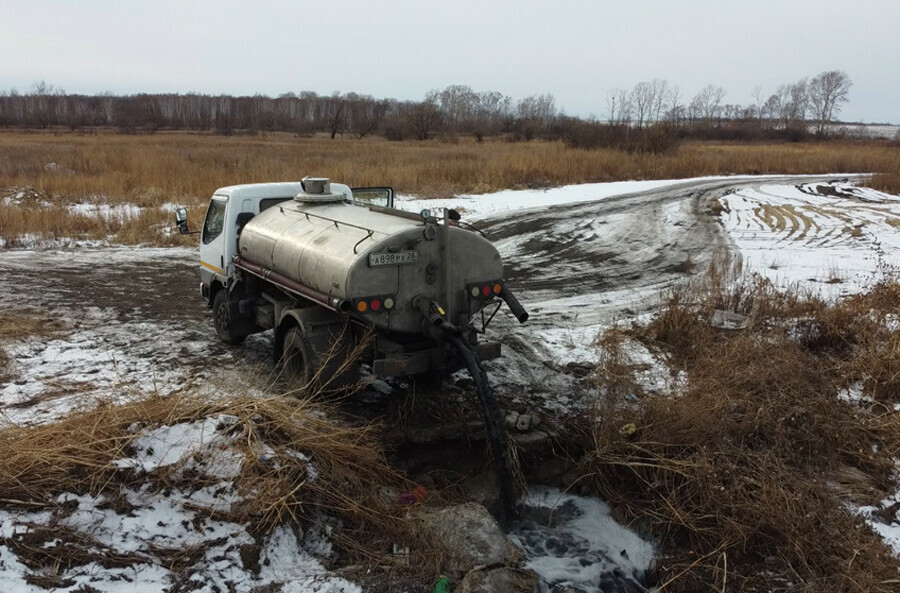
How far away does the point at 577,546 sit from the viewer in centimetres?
532

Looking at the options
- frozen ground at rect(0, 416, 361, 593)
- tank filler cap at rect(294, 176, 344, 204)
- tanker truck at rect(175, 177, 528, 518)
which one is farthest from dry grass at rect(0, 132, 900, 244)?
frozen ground at rect(0, 416, 361, 593)

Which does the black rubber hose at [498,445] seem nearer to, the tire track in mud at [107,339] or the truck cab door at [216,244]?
the tire track in mud at [107,339]

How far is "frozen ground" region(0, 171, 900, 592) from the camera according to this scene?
249 inches

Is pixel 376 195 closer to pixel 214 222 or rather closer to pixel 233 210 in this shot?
pixel 233 210

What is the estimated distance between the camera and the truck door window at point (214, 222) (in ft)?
28.2

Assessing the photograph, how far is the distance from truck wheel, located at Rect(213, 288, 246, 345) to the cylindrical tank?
2205 mm

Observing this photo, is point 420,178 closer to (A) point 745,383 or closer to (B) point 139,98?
(A) point 745,383

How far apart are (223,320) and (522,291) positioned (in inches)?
218

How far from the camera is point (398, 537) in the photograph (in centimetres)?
467

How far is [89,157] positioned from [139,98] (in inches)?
3889

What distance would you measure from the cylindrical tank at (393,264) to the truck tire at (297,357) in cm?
65

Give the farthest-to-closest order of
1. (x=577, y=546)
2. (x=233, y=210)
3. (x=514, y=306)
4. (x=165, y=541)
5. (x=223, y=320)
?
(x=223, y=320) → (x=233, y=210) → (x=514, y=306) → (x=577, y=546) → (x=165, y=541)

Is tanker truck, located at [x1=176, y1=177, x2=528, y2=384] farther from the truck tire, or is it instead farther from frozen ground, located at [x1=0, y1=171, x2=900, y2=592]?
frozen ground, located at [x1=0, y1=171, x2=900, y2=592]

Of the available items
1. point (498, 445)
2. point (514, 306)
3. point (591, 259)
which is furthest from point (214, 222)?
point (591, 259)
